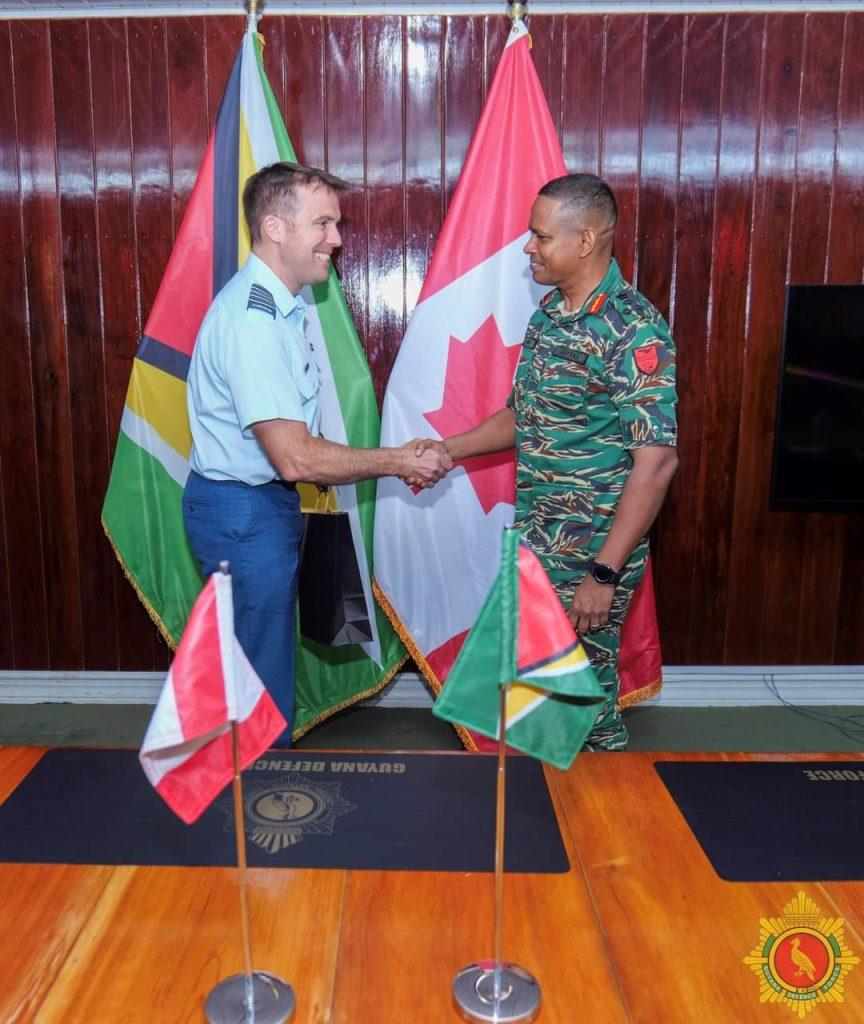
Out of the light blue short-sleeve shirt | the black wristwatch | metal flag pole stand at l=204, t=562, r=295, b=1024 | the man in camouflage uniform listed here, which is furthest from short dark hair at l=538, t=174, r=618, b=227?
metal flag pole stand at l=204, t=562, r=295, b=1024

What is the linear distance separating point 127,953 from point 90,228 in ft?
8.07

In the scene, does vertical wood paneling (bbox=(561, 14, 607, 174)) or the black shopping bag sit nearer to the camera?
the black shopping bag

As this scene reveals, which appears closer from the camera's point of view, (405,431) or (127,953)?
(127,953)

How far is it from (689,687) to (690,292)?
1.29m

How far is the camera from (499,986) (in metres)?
0.79

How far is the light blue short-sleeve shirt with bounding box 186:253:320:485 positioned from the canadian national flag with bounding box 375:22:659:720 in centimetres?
55

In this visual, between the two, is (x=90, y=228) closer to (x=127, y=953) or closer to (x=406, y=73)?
(x=406, y=73)

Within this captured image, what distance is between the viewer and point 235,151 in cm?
250

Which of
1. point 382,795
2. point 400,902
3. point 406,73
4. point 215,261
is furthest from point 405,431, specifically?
point 400,902

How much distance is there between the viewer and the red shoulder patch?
6.01 ft

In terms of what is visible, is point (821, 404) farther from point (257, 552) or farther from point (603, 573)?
point (257, 552)

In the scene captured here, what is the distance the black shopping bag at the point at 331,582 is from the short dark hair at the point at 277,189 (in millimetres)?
694

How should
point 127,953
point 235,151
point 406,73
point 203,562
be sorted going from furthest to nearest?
point 406,73 → point 235,151 → point 203,562 → point 127,953

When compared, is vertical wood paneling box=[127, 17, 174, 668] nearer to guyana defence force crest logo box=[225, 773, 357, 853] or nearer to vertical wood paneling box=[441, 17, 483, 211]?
vertical wood paneling box=[441, 17, 483, 211]
